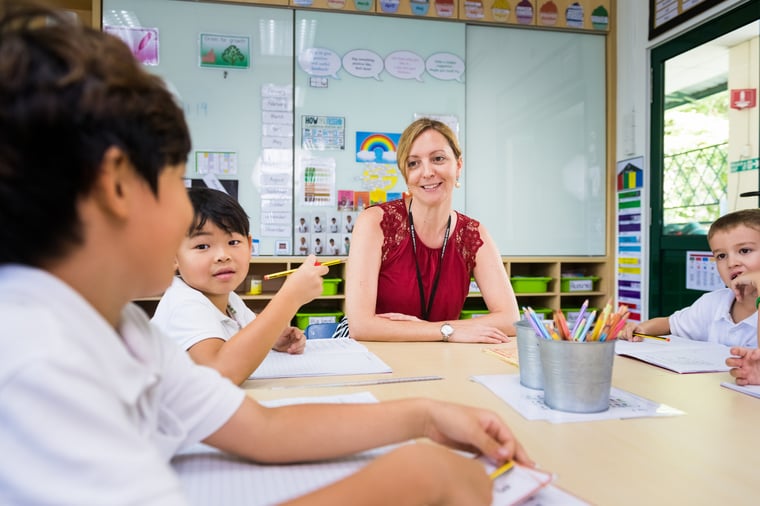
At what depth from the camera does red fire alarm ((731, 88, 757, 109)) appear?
2686 mm

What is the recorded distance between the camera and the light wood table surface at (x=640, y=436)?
55 centimetres

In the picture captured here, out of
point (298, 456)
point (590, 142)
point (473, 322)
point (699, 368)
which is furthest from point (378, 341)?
point (590, 142)

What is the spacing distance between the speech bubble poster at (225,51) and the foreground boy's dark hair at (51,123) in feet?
9.75

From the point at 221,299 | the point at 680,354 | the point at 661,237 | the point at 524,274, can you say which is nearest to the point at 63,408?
the point at 221,299

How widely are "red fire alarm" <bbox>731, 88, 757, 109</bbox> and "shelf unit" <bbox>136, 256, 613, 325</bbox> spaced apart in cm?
119

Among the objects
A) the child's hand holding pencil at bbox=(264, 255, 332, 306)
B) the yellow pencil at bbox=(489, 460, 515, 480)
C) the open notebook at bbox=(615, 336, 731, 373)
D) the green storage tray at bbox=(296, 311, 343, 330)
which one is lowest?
the green storage tray at bbox=(296, 311, 343, 330)

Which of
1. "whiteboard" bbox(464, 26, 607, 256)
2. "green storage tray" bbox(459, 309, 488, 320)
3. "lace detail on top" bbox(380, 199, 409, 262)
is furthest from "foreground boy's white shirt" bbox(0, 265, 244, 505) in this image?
"whiteboard" bbox(464, 26, 607, 256)

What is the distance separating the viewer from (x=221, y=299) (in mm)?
1221

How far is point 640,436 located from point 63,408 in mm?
679

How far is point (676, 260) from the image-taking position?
10.2ft

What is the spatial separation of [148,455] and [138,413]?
0.10 metres

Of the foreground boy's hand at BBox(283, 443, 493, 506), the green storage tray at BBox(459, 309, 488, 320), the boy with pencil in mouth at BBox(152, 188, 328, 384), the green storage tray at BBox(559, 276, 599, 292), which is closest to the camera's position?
the foreground boy's hand at BBox(283, 443, 493, 506)

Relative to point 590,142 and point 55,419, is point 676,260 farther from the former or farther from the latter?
point 55,419

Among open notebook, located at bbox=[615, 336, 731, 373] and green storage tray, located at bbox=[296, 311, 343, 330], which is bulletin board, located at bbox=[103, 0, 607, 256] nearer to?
green storage tray, located at bbox=[296, 311, 343, 330]
